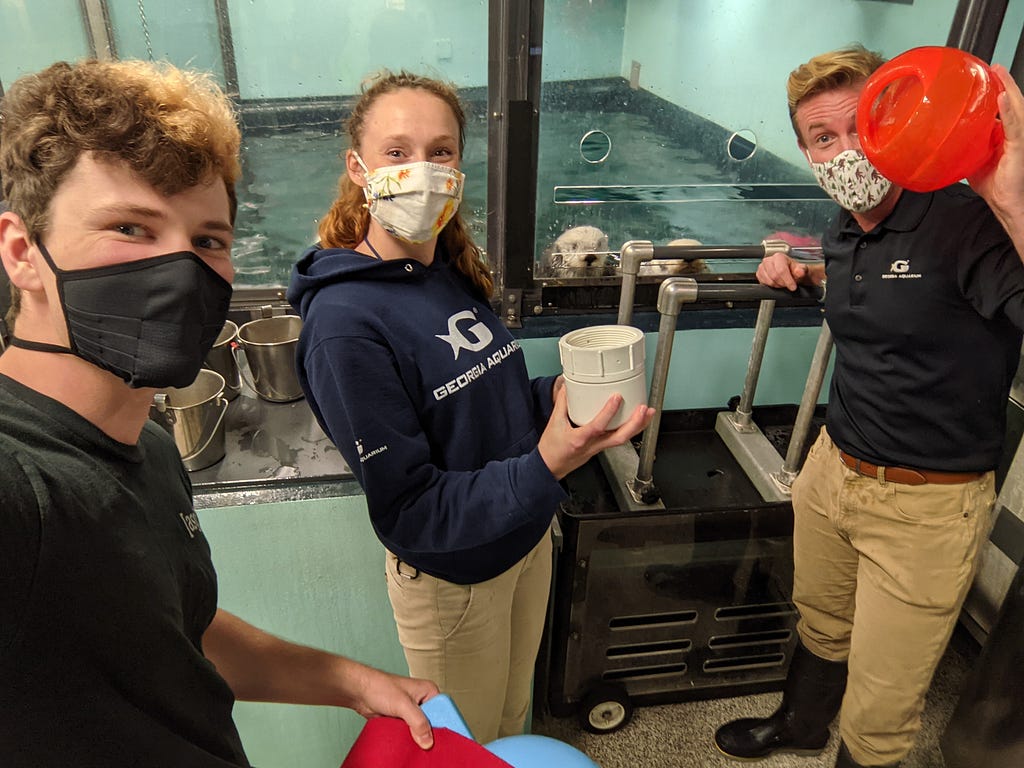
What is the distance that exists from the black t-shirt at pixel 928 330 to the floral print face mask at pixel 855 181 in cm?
6

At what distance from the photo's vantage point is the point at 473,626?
48.7 inches

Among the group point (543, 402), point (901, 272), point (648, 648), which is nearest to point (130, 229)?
point (543, 402)

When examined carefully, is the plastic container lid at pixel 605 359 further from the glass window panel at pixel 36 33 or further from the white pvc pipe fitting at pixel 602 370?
the glass window panel at pixel 36 33

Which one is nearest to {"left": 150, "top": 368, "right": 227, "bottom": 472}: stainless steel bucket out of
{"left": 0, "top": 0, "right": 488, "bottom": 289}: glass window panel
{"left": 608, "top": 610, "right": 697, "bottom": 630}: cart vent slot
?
{"left": 0, "top": 0, "right": 488, "bottom": 289}: glass window panel

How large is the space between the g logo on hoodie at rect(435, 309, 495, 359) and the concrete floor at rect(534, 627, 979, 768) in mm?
1302

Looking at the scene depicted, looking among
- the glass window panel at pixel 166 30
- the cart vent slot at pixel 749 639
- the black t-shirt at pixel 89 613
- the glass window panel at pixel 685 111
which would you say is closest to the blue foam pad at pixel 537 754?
the black t-shirt at pixel 89 613

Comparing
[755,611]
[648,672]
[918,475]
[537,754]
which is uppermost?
[918,475]

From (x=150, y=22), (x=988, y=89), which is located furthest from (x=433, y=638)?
(x=150, y=22)

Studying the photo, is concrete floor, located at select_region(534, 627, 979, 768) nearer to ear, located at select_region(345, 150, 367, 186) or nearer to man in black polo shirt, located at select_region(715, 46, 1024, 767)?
man in black polo shirt, located at select_region(715, 46, 1024, 767)

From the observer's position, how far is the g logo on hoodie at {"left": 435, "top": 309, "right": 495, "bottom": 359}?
1111mm

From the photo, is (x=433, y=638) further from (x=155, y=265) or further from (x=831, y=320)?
(x=831, y=320)

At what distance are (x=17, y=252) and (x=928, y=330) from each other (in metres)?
1.38

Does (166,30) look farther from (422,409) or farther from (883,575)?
(883,575)

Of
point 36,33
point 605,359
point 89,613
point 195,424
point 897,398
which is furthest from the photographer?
point 36,33
